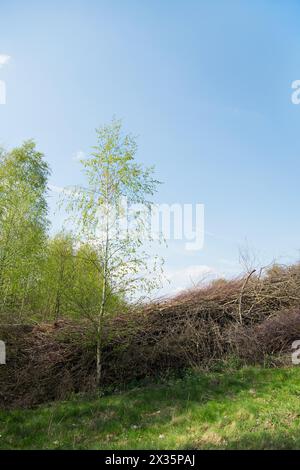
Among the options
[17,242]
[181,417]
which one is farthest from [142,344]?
[17,242]

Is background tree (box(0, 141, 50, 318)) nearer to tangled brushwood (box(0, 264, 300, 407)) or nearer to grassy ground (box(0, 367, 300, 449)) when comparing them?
tangled brushwood (box(0, 264, 300, 407))

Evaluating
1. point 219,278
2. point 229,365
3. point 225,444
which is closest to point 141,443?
point 225,444

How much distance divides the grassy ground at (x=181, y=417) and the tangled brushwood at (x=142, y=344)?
0.85 meters

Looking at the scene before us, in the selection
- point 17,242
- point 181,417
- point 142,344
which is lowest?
point 181,417

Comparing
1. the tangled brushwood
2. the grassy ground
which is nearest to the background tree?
the tangled brushwood

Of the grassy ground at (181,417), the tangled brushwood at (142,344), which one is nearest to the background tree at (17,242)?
the tangled brushwood at (142,344)

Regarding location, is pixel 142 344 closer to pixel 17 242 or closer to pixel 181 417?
pixel 181 417

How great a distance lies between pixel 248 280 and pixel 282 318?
2.31 m

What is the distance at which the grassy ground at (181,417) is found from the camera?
18.3 feet

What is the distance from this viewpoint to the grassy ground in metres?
5.58

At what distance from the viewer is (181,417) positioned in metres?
6.83

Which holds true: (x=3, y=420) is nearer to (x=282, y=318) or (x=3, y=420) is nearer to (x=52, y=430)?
(x=52, y=430)

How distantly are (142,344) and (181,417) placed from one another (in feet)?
11.9

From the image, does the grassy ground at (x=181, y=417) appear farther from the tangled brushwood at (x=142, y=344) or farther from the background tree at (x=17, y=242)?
the background tree at (x=17, y=242)
